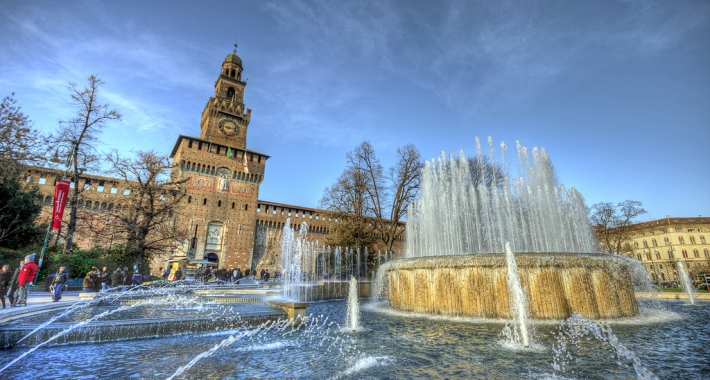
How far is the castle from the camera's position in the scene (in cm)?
3400

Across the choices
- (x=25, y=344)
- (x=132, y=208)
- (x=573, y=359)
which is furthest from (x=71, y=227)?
(x=573, y=359)

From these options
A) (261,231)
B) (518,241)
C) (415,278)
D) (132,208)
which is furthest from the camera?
(261,231)

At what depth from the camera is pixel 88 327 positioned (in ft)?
15.8

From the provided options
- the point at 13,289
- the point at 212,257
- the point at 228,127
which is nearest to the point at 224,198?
the point at 212,257

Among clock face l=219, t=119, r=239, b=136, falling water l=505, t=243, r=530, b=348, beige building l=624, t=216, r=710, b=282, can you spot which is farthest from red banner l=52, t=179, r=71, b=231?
beige building l=624, t=216, r=710, b=282

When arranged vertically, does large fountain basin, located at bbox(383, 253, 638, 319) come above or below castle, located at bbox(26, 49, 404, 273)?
below

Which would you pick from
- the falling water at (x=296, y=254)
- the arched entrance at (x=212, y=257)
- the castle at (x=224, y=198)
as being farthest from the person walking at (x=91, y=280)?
the arched entrance at (x=212, y=257)

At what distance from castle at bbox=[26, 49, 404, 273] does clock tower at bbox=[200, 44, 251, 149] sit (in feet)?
0.39

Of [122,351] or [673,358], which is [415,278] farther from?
[122,351]

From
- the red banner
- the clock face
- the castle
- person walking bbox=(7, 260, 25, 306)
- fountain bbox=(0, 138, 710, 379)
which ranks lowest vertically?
fountain bbox=(0, 138, 710, 379)

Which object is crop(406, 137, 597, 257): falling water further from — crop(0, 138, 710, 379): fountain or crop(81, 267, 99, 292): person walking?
crop(81, 267, 99, 292): person walking

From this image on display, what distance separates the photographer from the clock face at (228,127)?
A: 4106 cm

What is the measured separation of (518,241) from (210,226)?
32.4 meters

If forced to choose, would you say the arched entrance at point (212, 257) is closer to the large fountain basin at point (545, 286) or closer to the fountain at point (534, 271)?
the fountain at point (534, 271)
